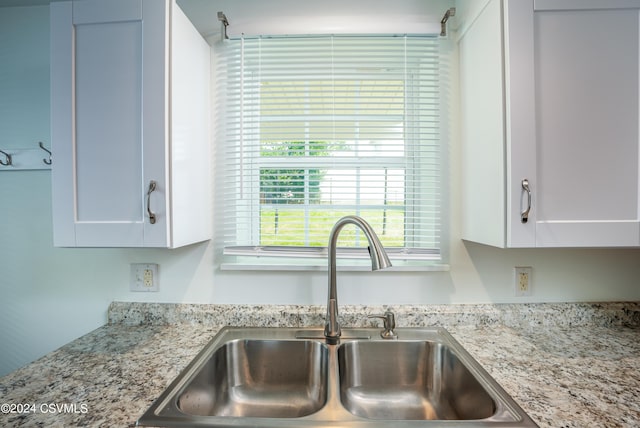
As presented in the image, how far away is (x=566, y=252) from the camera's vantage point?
4.18ft

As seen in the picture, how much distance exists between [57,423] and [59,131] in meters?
0.88

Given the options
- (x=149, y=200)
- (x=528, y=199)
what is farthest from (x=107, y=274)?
(x=528, y=199)

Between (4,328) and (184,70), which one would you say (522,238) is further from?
(4,328)

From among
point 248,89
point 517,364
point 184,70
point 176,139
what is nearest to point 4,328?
point 176,139

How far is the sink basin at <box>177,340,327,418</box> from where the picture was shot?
1021 mm

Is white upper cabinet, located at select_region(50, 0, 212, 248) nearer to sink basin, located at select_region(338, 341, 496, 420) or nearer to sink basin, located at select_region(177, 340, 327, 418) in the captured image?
sink basin, located at select_region(177, 340, 327, 418)

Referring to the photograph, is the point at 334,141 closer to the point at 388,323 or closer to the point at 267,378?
the point at 388,323

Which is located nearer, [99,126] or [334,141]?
[99,126]

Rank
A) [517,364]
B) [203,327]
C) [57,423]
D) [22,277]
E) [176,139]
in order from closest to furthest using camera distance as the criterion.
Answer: [57,423]
[517,364]
[176,139]
[203,327]
[22,277]

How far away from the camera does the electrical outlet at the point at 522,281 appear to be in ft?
4.18

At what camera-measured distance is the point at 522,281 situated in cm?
127

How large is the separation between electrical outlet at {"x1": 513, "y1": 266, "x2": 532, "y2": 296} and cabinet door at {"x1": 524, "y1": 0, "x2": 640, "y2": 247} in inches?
14.1

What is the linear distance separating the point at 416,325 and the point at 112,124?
138cm

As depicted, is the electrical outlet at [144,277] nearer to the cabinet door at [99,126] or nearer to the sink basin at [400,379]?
the cabinet door at [99,126]
